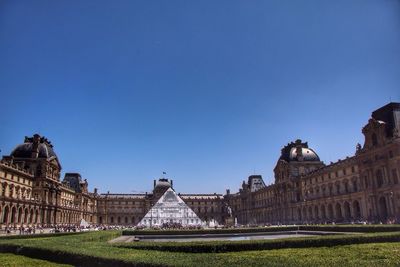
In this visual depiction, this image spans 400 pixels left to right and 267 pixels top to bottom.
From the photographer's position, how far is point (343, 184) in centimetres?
6369

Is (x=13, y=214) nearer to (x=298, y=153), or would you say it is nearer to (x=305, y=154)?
(x=298, y=153)

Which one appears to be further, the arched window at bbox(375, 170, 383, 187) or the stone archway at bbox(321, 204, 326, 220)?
the stone archway at bbox(321, 204, 326, 220)

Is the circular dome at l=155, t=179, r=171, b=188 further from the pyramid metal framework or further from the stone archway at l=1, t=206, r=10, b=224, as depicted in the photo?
the stone archway at l=1, t=206, r=10, b=224

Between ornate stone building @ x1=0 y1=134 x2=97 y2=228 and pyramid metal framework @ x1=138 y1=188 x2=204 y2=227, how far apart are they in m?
19.8

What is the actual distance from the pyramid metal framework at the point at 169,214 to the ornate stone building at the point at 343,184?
898 inches

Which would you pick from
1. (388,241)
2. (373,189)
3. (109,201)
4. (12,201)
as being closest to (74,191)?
(109,201)

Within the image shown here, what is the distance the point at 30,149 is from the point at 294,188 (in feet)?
190

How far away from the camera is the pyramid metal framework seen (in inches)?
2958

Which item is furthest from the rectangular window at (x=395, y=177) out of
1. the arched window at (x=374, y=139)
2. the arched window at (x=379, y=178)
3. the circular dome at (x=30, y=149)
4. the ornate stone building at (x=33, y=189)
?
the circular dome at (x=30, y=149)

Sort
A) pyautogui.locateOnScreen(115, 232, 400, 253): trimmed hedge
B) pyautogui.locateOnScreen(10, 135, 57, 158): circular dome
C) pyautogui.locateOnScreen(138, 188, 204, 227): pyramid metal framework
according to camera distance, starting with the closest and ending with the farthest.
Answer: pyautogui.locateOnScreen(115, 232, 400, 253): trimmed hedge, pyautogui.locateOnScreen(10, 135, 57, 158): circular dome, pyautogui.locateOnScreen(138, 188, 204, 227): pyramid metal framework

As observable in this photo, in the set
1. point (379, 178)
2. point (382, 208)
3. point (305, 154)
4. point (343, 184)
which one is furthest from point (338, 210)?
point (305, 154)

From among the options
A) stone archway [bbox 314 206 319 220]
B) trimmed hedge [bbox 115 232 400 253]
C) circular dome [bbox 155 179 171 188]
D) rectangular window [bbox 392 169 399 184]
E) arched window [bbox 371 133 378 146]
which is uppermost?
circular dome [bbox 155 179 171 188]

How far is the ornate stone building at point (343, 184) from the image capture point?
4906 cm

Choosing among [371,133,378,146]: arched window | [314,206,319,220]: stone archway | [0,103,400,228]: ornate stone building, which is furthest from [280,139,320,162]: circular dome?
[371,133,378,146]: arched window
